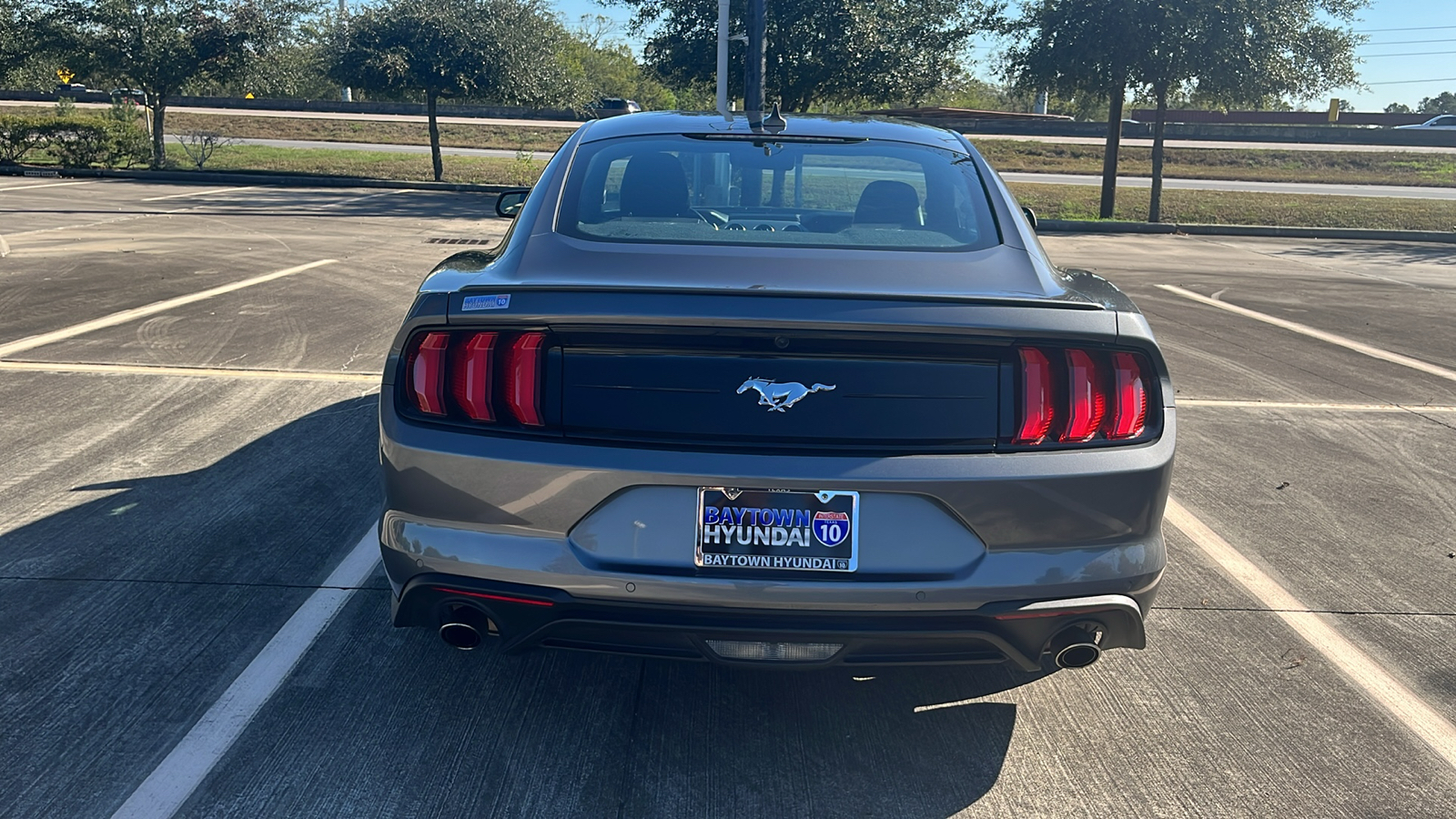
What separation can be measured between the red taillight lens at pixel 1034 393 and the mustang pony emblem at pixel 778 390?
465 mm

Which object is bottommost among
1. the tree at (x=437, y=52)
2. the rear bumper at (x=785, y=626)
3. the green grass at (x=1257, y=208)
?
the rear bumper at (x=785, y=626)

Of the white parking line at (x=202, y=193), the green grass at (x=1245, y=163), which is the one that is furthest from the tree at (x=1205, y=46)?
the white parking line at (x=202, y=193)

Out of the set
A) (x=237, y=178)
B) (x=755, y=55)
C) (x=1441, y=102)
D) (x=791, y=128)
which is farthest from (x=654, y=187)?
(x=1441, y=102)

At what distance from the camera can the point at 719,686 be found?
3.38 meters

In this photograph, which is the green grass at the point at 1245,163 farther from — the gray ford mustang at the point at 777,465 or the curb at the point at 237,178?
the gray ford mustang at the point at 777,465

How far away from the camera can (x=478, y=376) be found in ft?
9.00

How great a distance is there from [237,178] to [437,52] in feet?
16.3

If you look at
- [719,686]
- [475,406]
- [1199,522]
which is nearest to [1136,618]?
[719,686]

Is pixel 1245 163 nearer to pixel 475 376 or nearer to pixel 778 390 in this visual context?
pixel 778 390

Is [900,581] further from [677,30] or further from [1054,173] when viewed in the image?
[1054,173]

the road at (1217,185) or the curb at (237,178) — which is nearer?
the curb at (237,178)

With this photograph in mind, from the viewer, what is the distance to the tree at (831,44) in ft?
73.9

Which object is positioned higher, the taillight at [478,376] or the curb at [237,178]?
the curb at [237,178]

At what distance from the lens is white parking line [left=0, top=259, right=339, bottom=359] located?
7.66m
